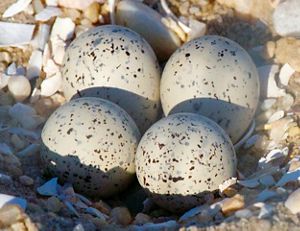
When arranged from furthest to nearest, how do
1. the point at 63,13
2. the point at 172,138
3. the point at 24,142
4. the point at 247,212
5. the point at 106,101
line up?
the point at 63,13
the point at 24,142
the point at 106,101
the point at 172,138
the point at 247,212

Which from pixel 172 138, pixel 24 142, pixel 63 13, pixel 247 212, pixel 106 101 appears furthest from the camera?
pixel 63 13

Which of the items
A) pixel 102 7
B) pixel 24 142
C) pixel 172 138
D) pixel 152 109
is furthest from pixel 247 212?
pixel 102 7

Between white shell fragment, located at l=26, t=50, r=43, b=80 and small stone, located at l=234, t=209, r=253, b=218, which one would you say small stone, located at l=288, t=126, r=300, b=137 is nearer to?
small stone, located at l=234, t=209, r=253, b=218

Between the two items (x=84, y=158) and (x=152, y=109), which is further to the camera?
(x=152, y=109)

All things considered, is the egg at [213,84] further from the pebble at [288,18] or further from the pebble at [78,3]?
the pebble at [78,3]

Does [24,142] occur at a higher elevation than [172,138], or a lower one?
lower

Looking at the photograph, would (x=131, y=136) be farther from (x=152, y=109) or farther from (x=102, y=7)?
(x=102, y=7)

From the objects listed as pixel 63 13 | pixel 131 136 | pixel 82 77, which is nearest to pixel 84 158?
pixel 131 136
